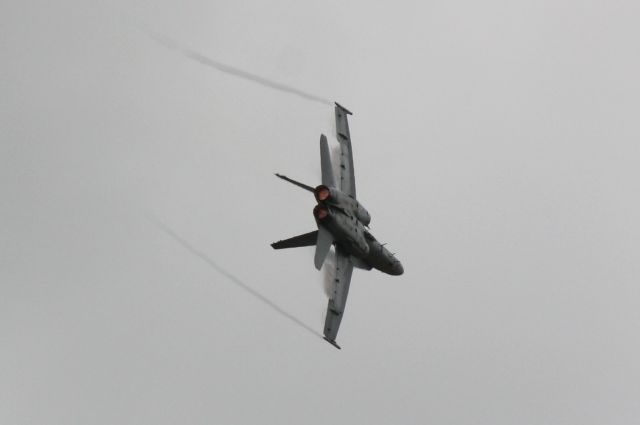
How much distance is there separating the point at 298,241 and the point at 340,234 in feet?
6.00

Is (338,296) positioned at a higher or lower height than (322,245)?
higher

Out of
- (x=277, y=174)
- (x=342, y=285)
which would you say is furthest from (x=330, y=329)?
(x=277, y=174)

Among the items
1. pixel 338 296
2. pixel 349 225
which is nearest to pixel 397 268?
pixel 338 296

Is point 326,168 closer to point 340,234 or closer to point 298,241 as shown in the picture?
point 340,234

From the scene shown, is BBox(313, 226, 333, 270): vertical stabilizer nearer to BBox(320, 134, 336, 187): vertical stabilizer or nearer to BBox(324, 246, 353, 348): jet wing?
BBox(320, 134, 336, 187): vertical stabilizer

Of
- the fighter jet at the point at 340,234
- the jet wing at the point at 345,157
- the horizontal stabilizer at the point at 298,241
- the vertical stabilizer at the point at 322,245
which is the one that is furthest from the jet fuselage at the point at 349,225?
the jet wing at the point at 345,157

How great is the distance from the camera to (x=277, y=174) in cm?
4003

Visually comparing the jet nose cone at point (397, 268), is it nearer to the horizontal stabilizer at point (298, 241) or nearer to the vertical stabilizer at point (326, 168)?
the horizontal stabilizer at point (298, 241)

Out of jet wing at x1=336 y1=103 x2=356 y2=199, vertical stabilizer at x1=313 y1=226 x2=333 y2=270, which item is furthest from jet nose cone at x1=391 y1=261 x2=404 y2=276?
vertical stabilizer at x1=313 y1=226 x2=333 y2=270

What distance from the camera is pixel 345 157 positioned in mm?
48812

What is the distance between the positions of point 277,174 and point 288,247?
5.87m

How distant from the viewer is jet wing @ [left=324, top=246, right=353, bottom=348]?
45.2 m

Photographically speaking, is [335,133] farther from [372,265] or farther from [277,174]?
[277,174]

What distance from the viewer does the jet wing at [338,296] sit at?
4522 cm
